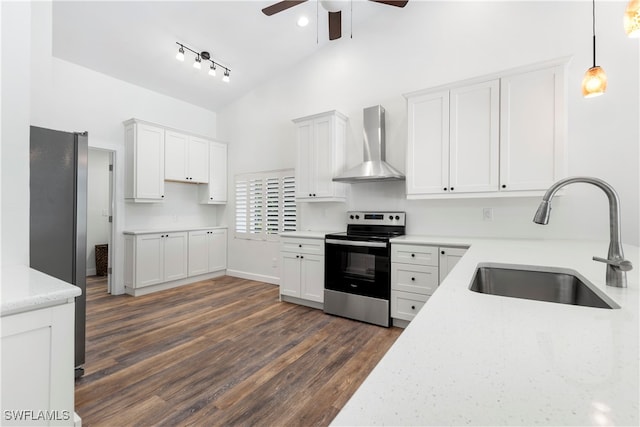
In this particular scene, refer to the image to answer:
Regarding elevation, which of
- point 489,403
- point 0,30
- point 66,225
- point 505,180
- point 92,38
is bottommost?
point 489,403

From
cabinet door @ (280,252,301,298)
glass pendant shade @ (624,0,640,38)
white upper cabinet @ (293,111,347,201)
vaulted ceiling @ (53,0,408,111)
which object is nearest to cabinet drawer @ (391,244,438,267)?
white upper cabinet @ (293,111,347,201)

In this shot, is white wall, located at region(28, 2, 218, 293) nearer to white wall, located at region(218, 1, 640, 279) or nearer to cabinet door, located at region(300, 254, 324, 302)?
white wall, located at region(218, 1, 640, 279)

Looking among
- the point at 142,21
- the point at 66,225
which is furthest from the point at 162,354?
the point at 142,21

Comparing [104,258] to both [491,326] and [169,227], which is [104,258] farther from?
[491,326]

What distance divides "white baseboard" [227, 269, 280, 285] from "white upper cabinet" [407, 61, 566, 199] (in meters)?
2.65

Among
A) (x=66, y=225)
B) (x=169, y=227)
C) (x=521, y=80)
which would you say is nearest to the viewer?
(x=66, y=225)

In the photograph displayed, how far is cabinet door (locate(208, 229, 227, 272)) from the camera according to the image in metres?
5.11

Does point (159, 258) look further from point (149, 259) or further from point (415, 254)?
point (415, 254)

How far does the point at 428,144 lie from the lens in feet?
10.1

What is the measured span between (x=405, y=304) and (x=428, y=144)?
1705mm

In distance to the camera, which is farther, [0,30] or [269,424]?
[269,424]

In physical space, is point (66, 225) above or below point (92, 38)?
below

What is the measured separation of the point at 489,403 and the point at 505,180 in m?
2.77

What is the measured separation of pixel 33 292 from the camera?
3.34 ft
